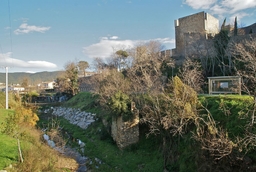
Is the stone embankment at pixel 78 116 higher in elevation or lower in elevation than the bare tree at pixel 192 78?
lower

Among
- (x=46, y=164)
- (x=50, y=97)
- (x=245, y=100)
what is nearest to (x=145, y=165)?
(x=46, y=164)

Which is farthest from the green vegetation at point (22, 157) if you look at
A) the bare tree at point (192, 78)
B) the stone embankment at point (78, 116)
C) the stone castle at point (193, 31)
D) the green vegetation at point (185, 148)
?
the stone castle at point (193, 31)

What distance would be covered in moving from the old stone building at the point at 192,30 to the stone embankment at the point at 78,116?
15499 millimetres

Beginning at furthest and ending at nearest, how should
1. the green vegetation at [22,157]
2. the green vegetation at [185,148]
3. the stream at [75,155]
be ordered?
the stream at [75,155] → the green vegetation at [22,157] → the green vegetation at [185,148]

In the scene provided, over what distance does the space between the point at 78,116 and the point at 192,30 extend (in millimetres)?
20666

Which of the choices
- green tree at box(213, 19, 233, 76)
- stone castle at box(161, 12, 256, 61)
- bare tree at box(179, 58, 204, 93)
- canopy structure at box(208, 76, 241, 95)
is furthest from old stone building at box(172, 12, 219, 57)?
canopy structure at box(208, 76, 241, 95)

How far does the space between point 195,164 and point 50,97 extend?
42.2 metres

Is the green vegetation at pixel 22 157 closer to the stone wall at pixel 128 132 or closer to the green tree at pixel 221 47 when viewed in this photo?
the stone wall at pixel 128 132

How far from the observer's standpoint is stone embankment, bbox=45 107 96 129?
2515 cm

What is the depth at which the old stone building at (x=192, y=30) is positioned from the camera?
30.1 m

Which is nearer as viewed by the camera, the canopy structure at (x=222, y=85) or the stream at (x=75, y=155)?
the stream at (x=75, y=155)

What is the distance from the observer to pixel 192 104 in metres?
11.7

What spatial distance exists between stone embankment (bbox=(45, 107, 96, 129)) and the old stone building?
1550 cm

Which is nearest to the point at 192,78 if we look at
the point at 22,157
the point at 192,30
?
the point at 22,157
